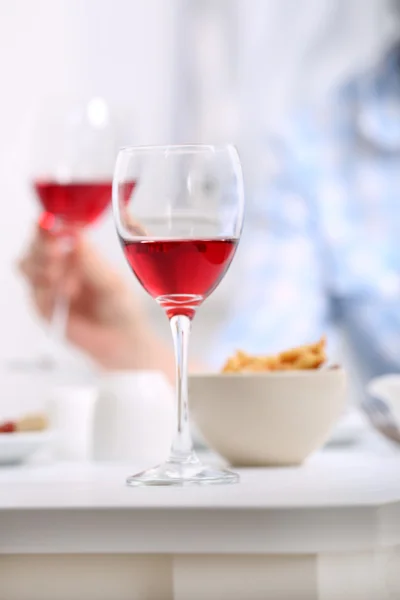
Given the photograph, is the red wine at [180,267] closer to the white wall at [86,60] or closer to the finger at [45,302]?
the finger at [45,302]

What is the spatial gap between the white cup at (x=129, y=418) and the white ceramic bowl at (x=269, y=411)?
150mm

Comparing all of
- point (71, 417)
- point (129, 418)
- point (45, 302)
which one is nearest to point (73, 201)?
point (71, 417)

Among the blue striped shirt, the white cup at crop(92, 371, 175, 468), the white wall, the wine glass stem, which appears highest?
the white wall

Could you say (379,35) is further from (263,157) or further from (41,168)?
(41,168)

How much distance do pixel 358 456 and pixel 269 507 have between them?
0.40 metres

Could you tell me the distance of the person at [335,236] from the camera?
12.3 ft

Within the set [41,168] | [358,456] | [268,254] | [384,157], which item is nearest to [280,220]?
[268,254]

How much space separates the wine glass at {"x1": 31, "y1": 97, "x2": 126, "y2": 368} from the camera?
162 centimetres

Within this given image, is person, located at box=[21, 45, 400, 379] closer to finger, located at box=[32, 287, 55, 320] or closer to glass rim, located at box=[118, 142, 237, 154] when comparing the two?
finger, located at box=[32, 287, 55, 320]

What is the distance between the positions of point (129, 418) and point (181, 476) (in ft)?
0.99

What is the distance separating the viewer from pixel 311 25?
4.23 m

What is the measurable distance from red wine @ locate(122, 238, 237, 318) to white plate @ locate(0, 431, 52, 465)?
23 cm

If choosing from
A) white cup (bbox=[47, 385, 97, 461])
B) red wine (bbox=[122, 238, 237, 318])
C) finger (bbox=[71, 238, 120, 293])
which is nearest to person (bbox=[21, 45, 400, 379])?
finger (bbox=[71, 238, 120, 293])

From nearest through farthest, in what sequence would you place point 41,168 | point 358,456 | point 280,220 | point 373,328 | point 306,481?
point 306,481
point 358,456
point 41,168
point 373,328
point 280,220
